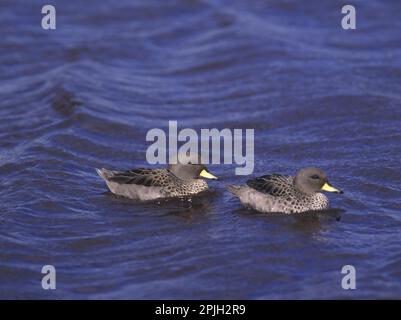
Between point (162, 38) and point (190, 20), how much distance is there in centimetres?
132

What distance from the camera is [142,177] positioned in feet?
39.9

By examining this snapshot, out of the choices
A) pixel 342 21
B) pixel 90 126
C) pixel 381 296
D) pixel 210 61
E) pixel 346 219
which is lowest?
pixel 381 296

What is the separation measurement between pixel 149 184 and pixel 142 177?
0.42ft

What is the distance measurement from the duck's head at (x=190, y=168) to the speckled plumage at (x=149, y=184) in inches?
2.7

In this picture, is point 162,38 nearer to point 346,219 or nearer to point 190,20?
point 190,20

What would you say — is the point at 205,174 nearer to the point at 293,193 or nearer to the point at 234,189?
the point at 234,189

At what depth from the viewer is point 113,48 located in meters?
20.1

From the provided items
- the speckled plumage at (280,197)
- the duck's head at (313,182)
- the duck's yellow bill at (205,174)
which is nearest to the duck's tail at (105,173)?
the duck's yellow bill at (205,174)

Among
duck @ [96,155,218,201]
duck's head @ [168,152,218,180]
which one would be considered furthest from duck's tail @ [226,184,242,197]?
duck's head @ [168,152,218,180]

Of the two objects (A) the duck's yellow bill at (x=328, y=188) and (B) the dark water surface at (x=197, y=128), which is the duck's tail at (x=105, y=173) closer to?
(B) the dark water surface at (x=197, y=128)

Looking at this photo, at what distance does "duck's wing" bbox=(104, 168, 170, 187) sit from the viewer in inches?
477

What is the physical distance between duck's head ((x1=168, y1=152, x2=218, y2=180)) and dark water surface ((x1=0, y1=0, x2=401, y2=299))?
0.31 meters

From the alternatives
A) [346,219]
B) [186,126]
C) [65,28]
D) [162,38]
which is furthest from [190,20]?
[346,219]

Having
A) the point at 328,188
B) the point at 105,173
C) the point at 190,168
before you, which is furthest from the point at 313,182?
the point at 105,173
